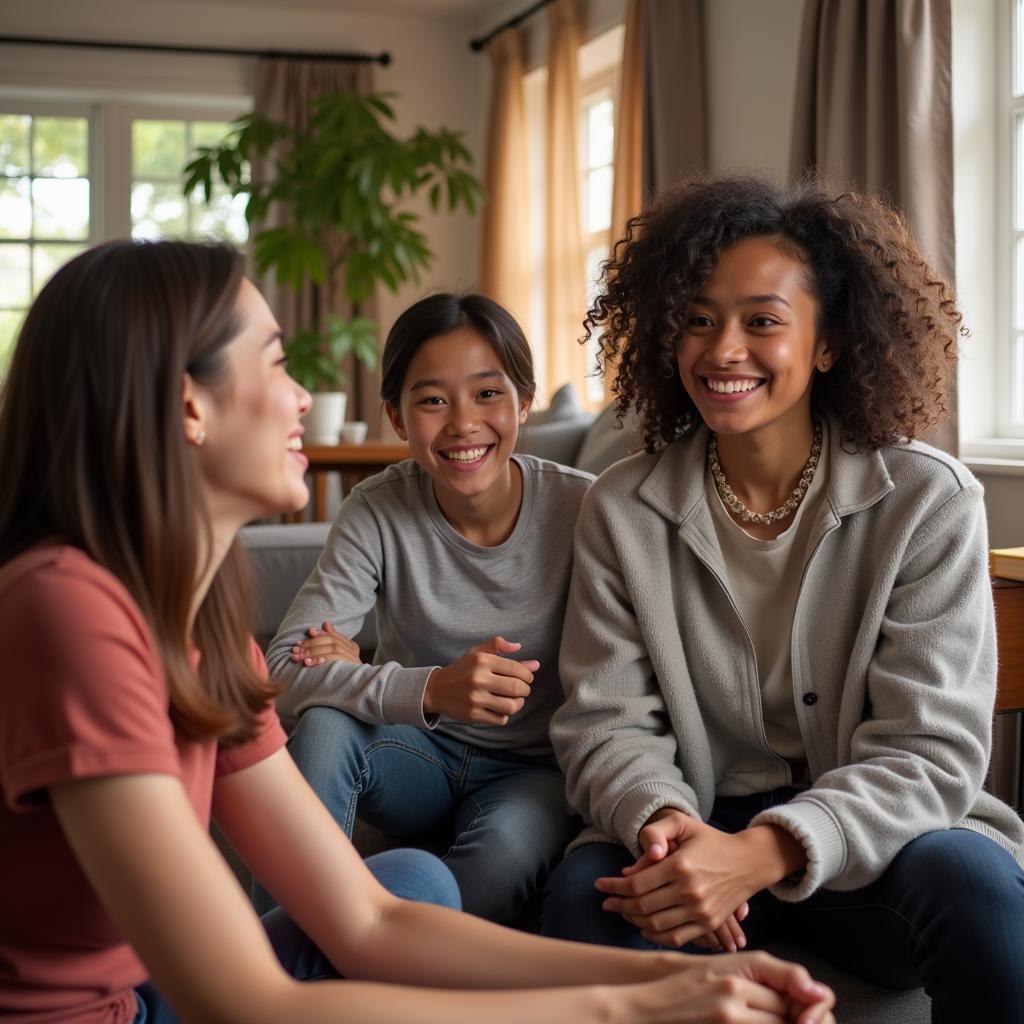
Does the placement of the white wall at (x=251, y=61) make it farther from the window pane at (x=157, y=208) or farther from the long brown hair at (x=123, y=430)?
the long brown hair at (x=123, y=430)

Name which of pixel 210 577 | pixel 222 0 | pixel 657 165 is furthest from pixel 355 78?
pixel 210 577

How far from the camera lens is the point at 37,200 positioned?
6555 mm

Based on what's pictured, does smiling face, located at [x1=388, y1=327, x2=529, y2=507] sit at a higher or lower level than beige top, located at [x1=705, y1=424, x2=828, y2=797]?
higher

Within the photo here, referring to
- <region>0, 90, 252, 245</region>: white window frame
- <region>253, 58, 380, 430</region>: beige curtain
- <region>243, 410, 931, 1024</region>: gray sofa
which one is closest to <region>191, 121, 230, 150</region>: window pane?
<region>0, 90, 252, 245</region>: white window frame

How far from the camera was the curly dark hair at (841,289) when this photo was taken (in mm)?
1725

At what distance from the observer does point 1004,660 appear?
7.24ft

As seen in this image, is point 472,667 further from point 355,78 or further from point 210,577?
point 355,78

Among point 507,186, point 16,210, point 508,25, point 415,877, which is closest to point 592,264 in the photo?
point 507,186

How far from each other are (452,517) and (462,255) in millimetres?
5188

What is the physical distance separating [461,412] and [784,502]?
1.69ft

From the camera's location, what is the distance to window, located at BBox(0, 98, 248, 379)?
257 inches

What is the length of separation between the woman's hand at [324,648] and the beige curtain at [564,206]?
147 inches

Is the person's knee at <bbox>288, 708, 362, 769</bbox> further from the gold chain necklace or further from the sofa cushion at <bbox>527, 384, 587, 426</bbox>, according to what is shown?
the sofa cushion at <bbox>527, 384, 587, 426</bbox>

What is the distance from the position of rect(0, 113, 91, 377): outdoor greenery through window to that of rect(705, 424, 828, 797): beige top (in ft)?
18.2
